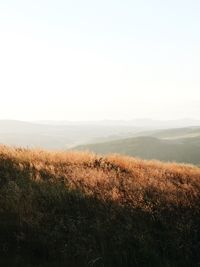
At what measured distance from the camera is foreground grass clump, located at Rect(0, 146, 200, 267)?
1086 cm

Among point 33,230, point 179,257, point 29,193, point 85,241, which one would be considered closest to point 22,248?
point 33,230

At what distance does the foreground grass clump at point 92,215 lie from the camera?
428 inches

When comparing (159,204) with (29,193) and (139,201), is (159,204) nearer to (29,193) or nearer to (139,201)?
(139,201)

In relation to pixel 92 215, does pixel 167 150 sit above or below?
below

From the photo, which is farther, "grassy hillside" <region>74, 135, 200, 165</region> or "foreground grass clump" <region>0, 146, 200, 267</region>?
"grassy hillside" <region>74, 135, 200, 165</region>

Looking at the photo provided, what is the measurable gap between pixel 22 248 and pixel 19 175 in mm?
3784

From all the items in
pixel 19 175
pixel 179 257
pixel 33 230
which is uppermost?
pixel 19 175

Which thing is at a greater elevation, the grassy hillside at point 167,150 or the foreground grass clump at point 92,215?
the foreground grass clump at point 92,215

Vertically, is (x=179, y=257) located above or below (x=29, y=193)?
below

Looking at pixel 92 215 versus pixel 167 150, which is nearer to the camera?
pixel 92 215

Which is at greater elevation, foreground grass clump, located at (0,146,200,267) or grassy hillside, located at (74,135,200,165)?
foreground grass clump, located at (0,146,200,267)

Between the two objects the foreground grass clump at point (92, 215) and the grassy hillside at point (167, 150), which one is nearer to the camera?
the foreground grass clump at point (92, 215)

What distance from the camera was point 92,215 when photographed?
12445 mm

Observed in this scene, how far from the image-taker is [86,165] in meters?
16.7
